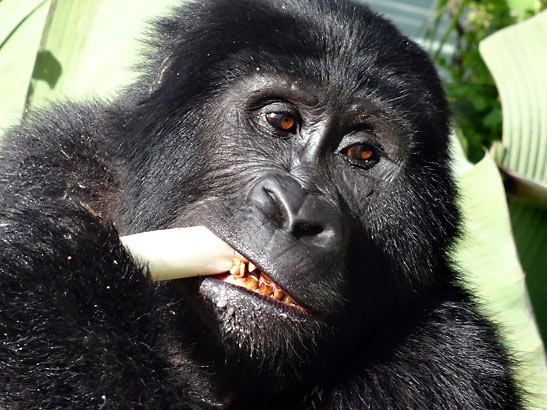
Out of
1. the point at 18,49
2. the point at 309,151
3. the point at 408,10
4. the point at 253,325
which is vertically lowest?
the point at 253,325

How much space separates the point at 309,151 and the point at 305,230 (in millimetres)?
497

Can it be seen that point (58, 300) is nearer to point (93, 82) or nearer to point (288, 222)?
point (288, 222)

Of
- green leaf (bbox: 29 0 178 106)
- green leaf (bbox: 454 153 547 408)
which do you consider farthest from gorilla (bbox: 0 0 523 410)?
green leaf (bbox: 29 0 178 106)

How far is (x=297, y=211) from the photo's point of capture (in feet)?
9.63

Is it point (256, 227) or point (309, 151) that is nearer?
point (256, 227)

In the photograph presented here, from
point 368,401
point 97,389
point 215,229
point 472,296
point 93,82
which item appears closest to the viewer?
point 97,389

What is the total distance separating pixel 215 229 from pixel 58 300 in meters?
0.62

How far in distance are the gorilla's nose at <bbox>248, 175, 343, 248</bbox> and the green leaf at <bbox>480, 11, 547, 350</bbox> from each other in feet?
8.81

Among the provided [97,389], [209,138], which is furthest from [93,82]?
[97,389]

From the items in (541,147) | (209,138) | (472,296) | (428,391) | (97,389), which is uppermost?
(541,147)

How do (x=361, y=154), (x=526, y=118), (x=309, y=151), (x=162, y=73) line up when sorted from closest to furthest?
(x=309, y=151)
(x=361, y=154)
(x=162, y=73)
(x=526, y=118)

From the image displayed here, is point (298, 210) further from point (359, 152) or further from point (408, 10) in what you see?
point (408, 10)

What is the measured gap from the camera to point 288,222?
9.61ft

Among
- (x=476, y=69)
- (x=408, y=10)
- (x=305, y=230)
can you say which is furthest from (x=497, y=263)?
(x=408, y=10)
